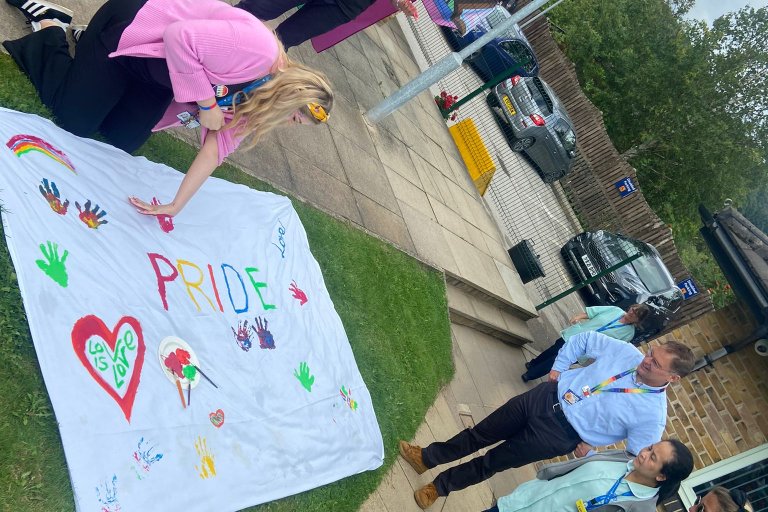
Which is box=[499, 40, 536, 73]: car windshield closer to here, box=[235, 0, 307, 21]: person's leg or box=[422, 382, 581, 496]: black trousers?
box=[235, 0, 307, 21]: person's leg

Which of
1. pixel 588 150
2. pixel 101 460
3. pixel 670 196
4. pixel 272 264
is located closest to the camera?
pixel 101 460

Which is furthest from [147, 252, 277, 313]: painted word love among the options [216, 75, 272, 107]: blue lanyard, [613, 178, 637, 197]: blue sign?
[613, 178, 637, 197]: blue sign

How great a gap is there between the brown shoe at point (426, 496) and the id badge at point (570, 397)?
1425 mm

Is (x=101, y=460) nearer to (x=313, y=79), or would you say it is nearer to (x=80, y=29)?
(x=313, y=79)

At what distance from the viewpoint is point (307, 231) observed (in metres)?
5.75

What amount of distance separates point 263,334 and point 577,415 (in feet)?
7.84

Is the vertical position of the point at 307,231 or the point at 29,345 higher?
the point at 307,231

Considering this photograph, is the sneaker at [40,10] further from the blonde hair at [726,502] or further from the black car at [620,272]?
the black car at [620,272]

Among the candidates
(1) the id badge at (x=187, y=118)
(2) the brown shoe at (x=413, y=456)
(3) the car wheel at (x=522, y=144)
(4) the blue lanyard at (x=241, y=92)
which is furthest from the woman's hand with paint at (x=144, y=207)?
(3) the car wheel at (x=522, y=144)

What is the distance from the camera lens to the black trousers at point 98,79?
3162mm

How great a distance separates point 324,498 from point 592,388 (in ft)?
6.91

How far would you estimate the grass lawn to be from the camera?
2855mm

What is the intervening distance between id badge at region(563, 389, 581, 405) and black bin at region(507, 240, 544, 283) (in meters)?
6.48

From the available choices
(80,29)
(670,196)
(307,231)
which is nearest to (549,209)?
(307,231)
